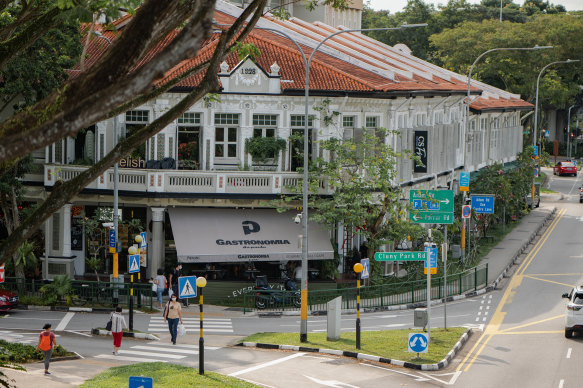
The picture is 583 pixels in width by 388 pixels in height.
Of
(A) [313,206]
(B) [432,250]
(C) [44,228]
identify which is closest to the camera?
(B) [432,250]

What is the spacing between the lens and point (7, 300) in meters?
33.2

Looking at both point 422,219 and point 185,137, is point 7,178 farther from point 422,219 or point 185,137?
point 422,219

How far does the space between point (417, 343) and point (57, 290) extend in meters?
15.9

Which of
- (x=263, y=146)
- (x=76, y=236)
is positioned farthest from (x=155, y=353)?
(x=76, y=236)

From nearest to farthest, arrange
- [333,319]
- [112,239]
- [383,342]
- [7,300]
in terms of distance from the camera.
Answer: [333,319], [383,342], [7,300], [112,239]

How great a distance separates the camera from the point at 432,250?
91.8ft

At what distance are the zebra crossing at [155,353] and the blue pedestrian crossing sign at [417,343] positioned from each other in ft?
21.2

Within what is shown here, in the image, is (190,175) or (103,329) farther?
(190,175)

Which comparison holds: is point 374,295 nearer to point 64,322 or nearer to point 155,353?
point 64,322

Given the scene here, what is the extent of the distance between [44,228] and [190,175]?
7.67 metres

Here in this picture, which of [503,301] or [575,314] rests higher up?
[575,314]

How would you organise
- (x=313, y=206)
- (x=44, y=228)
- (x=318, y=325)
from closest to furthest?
(x=318, y=325)
(x=313, y=206)
(x=44, y=228)

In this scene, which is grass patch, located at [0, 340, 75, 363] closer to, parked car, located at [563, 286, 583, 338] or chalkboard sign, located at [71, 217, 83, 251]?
chalkboard sign, located at [71, 217, 83, 251]

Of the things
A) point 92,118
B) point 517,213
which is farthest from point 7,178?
point 517,213
